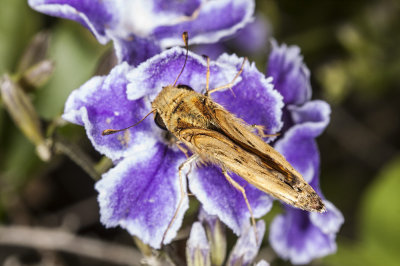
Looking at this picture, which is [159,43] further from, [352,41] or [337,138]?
[337,138]

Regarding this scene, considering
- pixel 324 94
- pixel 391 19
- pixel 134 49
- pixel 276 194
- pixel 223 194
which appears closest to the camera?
pixel 276 194

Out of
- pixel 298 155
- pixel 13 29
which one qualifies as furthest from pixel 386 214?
pixel 13 29

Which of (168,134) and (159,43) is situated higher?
(159,43)

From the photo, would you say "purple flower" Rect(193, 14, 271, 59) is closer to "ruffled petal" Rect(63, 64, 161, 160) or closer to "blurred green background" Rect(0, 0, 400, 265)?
"blurred green background" Rect(0, 0, 400, 265)

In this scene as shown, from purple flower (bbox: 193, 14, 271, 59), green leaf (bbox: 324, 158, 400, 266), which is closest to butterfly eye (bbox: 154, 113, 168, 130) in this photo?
green leaf (bbox: 324, 158, 400, 266)

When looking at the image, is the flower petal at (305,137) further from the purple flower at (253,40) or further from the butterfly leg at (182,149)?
the purple flower at (253,40)

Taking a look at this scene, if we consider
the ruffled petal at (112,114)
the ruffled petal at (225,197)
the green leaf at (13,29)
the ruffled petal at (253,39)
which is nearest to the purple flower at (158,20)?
the ruffled petal at (112,114)

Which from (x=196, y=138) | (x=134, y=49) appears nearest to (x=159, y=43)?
(x=134, y=49)

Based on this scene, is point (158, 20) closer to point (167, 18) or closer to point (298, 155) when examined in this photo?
point (167, 18)
